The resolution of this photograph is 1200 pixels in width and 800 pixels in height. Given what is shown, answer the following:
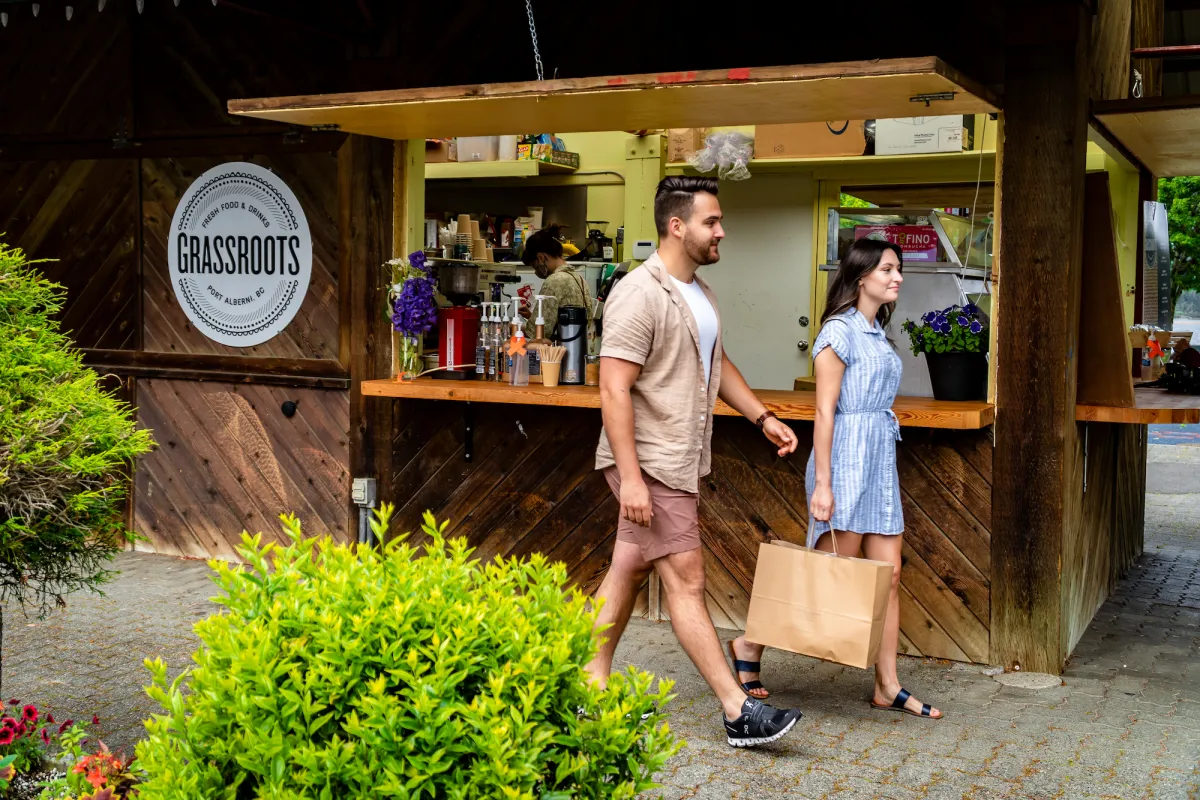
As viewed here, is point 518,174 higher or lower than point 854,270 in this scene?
higher

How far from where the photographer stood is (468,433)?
6.56m

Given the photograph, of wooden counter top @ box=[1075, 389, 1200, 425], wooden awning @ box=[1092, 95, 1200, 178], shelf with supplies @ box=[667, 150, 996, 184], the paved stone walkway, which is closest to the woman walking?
the paved stone walkway

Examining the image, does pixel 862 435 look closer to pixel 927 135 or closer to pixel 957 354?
pixel 957 354

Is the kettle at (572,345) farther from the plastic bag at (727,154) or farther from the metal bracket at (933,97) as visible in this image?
the metal bracket at (933,97)

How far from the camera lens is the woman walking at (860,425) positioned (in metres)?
4.79

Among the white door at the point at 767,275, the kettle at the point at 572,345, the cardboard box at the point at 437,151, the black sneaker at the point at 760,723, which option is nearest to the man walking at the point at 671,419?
the black sneaker at the point at 760,723

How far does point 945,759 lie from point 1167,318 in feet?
19.0

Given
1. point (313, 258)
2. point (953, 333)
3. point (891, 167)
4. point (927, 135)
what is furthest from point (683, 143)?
point (953, 333)

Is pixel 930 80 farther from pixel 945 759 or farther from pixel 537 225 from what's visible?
pixel 537 225

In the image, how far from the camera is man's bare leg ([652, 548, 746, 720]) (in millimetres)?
4355

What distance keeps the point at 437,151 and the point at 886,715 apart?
28.3 ft

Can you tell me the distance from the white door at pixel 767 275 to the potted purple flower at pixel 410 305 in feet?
19.0

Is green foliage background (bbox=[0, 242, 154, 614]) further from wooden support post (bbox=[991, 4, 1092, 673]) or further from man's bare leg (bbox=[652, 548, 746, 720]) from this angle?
wooden support post (bbox=[991, 4, 1092, 673])

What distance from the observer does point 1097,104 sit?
5828 mm
